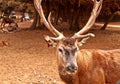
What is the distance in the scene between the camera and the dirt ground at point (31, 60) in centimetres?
894

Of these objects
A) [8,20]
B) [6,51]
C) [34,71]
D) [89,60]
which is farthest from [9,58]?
[8,20]

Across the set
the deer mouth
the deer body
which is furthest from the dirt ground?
the deer mouth

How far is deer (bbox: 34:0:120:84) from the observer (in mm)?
5779

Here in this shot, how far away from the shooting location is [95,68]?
617cm

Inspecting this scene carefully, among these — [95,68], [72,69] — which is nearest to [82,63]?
[95,68]

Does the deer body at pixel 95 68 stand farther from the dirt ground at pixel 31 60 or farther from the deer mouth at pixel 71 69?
the dirt ground at pixel 31 60

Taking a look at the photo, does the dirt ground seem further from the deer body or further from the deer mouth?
the deer mouth

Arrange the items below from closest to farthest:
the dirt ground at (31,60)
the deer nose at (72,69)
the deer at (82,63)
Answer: the deer nose at (72,69), the deer at (82,63), the dirt ground at (31,60)

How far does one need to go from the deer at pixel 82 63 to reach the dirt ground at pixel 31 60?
2248 mm

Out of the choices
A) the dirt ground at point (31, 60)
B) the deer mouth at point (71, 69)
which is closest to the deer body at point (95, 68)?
the deer mouth at point (71, 69)

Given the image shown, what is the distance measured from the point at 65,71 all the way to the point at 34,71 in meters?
4.13

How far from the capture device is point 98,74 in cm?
614

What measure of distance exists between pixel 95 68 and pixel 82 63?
0.87 feet

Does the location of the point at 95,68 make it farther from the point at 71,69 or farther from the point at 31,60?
the point at 31,60
